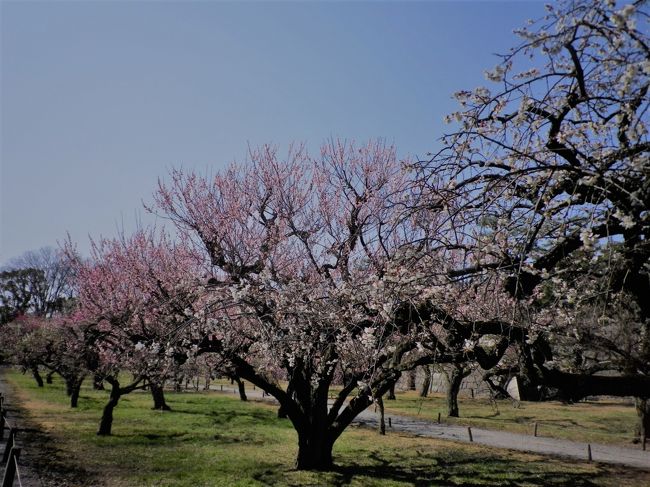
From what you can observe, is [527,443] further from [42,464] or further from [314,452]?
[42,464]

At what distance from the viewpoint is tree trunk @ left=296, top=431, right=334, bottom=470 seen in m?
12.4

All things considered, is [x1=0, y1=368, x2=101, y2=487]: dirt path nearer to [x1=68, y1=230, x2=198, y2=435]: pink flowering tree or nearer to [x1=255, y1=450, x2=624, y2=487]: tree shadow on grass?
[x1=68, y1=230, x2=198, y2=435]: pink flowering tree

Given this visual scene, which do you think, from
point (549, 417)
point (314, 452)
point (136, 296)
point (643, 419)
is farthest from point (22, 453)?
point (549, 417)

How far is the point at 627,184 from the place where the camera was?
4.34m

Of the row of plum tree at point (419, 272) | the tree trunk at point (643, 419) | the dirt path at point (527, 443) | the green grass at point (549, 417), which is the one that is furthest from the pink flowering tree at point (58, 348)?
the tree trunk at point (643, 419)

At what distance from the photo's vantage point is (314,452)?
40.9ft

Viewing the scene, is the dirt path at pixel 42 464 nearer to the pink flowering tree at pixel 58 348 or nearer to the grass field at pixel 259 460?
the grass field at pixel 259 460

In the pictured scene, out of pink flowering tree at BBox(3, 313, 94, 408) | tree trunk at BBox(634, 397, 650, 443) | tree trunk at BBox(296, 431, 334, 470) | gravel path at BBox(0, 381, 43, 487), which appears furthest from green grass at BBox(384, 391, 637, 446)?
pink flowering tree at BBox(3, 313, 94, 408)

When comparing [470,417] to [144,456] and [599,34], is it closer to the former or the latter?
[144,456]

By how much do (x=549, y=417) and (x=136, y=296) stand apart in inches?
926

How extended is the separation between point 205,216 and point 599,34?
11.5 meters

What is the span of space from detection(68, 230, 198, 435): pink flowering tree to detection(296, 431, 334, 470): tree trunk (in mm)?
4419

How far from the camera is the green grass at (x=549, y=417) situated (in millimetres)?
Answer: 20770

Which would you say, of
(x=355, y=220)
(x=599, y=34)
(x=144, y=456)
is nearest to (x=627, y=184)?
(x=599, y=34)
